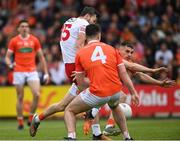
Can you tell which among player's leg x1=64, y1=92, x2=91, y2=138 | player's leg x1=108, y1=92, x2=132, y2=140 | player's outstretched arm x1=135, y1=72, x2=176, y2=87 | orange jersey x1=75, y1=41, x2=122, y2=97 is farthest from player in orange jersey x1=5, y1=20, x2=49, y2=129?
orange jersey x1=75, y1=41, x2=122, y2=97

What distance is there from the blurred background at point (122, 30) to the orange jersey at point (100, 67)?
38.9 ft

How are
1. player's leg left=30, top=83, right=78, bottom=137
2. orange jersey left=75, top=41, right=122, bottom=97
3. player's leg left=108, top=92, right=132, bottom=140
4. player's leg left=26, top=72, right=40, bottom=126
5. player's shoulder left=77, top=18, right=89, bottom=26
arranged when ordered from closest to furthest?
orange jersey left=75, top=41, right=122, bottom=97 → player's leg left=108, top=92, right=132, bottom=140 → player's leg left=30, top=83, right=78, bottom=137 → player's shoulder left=77, top=18, right=89, bottom=26 → player's leg left=26, top=72, right=40, bottom=126

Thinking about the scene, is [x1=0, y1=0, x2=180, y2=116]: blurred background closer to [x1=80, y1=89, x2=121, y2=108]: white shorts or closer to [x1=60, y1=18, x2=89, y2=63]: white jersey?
[x1=60, y1=18, x2=89, y2=63]: white jersey

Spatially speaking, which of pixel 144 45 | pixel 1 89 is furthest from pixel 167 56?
pixel 1 89

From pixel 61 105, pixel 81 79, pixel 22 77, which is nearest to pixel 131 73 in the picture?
pixel 61 105

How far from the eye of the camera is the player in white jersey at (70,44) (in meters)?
14.0

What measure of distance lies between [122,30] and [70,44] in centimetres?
1298

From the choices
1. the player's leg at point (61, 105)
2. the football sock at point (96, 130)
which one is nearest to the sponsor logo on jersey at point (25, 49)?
the player's leg at point (61, 105)

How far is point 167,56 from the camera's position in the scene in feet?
83.0

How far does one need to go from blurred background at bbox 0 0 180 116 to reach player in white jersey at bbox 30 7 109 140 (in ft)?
31.8

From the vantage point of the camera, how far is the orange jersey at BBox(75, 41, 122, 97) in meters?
12.1

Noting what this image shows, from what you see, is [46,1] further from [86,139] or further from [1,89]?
[86,139]

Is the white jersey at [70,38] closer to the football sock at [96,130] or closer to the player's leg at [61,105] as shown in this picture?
the player's leg at [61,105]

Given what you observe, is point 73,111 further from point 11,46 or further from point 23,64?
point 11,46
